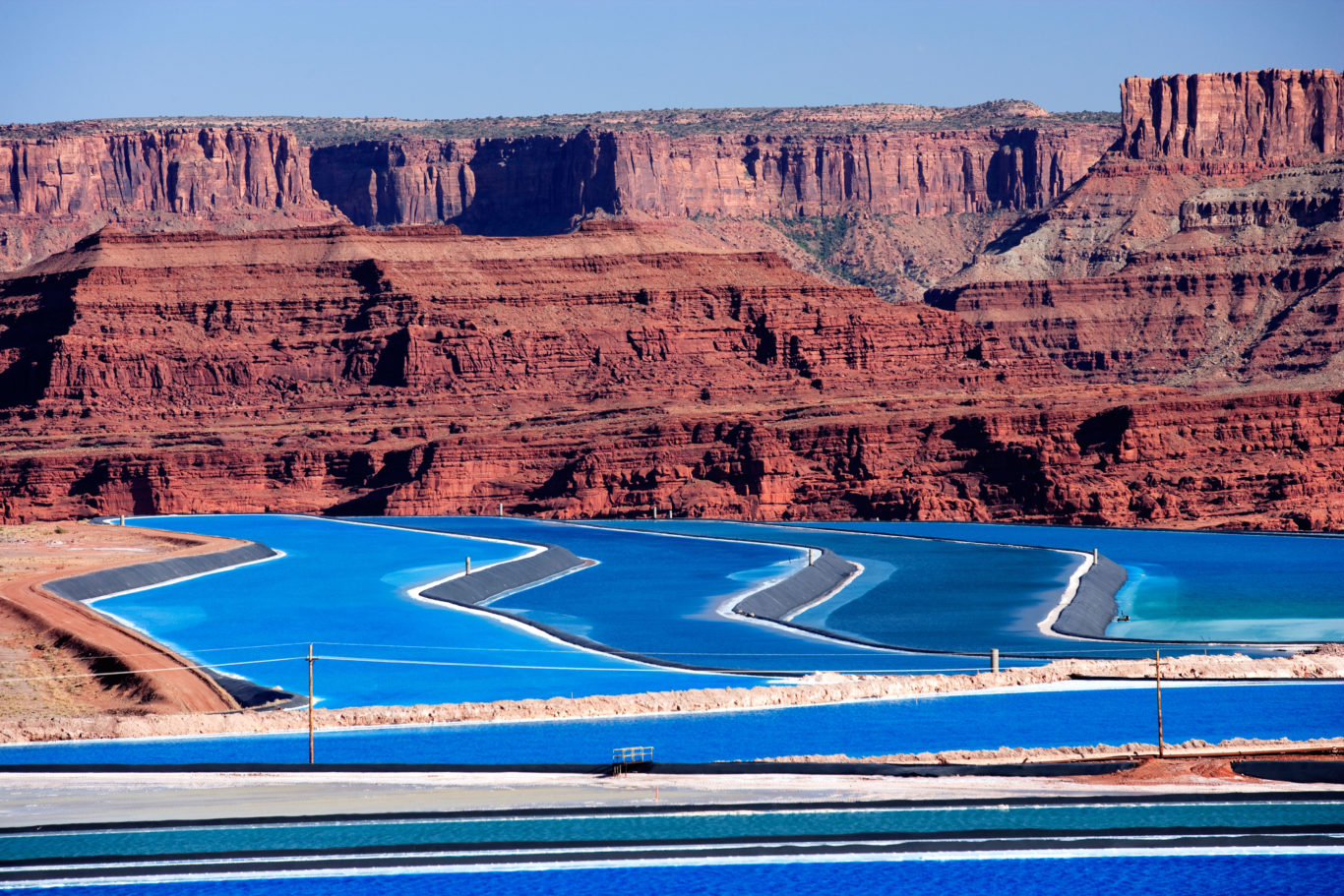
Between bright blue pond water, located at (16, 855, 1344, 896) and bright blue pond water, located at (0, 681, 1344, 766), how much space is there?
25.0 ft

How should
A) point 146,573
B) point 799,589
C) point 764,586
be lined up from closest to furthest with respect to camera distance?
1. point 799,589
2. point 764,586
3. point 146,573

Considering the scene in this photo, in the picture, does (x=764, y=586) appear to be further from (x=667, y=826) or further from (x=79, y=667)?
(x=667, y=826)

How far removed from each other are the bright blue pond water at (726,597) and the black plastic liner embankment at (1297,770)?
46.4ft

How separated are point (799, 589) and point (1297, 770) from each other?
37.3 m

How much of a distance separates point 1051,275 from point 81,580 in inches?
5860

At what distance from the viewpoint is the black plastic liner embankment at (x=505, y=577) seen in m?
64.6

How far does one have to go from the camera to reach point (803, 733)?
36.4 m

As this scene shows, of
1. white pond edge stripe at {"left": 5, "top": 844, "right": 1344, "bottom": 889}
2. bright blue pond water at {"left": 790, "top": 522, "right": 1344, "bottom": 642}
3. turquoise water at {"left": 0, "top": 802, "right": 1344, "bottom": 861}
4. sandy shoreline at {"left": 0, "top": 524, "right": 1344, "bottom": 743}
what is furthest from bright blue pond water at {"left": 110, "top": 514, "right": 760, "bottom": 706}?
bright blue pond water at {"left": 790, "top": 522, "right": 1344, "bottom": 642}

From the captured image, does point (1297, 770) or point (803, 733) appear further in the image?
point (803, 733)

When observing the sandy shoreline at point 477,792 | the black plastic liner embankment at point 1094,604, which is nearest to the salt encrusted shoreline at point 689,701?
the sandy shoreline at point 477,792

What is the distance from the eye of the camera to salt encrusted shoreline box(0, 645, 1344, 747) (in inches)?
1458

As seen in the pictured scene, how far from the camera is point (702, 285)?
139125 millimetres

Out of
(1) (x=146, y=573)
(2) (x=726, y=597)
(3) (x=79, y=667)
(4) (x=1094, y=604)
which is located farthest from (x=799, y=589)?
(3) (x=79, y=667)

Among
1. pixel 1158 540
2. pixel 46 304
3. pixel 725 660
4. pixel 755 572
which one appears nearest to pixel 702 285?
pixel 46 304
